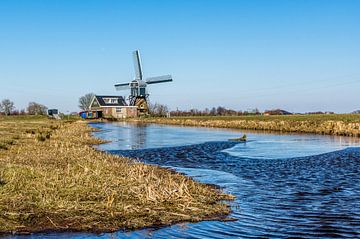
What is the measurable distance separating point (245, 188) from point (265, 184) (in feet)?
3.75

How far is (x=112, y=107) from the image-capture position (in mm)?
120438

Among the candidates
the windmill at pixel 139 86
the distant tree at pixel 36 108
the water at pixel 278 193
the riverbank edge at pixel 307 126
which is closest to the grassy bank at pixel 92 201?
the water at pixel 278 193

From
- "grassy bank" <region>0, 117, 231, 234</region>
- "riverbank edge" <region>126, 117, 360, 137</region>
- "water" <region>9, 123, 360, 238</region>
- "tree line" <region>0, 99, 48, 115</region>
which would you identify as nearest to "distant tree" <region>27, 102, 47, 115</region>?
"tree line" <region>0, 99, 48, 115</region>

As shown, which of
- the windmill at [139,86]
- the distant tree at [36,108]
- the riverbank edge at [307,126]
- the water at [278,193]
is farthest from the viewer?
the distant tree at [36,108]

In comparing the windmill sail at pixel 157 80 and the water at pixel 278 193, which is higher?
the windmill sail at pixel 157 80

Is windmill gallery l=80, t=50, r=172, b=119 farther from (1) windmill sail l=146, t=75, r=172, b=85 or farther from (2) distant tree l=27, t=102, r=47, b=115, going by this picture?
(2) distant tree l=27, t=102, r=47, b=115

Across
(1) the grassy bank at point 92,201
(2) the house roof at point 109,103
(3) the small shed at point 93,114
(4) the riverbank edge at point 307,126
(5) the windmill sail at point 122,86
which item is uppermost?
(5) the windmill sail at point 122,86

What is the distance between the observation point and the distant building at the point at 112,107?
118625mm

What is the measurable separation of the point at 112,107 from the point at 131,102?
558 centimetres

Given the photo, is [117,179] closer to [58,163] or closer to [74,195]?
[74,195]

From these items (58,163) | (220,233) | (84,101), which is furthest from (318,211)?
(84,101)

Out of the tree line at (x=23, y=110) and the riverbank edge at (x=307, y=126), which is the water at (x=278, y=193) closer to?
the riverbank edge at (x=307, y=126)

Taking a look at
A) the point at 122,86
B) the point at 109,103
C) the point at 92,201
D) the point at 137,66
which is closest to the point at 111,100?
the point at 109,103

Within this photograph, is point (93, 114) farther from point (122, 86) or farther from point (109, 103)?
point (122, 86)
